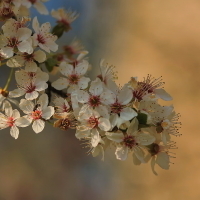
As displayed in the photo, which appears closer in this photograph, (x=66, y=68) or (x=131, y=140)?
(x=131, y=140)

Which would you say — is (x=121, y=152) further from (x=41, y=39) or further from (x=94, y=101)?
(x=41, y=39)

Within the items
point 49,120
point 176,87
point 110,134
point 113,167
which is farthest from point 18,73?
point 113,167

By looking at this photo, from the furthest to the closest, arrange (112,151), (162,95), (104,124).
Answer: (112,151)
(162,95)
(104,124)

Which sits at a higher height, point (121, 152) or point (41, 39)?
point (41, 39)

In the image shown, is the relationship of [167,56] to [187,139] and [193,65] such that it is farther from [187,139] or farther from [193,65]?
[187,139]

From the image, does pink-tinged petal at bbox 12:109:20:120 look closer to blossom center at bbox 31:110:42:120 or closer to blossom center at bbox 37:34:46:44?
blossom center at bbox 31:110:42:120

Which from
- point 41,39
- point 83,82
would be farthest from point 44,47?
point 83,82

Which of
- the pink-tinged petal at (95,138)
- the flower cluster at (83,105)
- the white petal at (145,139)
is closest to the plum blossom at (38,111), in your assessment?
the flower cluster at (83,105)
